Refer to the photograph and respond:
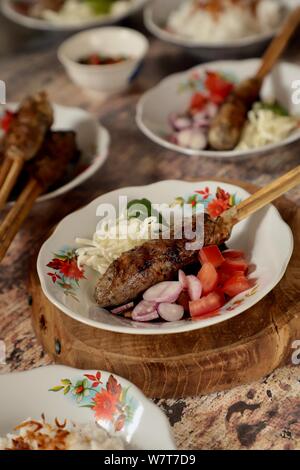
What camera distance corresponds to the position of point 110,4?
13.6 feet

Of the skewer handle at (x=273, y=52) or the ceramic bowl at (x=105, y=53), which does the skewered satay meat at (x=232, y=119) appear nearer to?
the skewer handle at (x=273, y=52)

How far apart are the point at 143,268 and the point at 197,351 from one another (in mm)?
304

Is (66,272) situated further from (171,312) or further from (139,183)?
(139,183)

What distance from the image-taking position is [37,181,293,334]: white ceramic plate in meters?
1.93

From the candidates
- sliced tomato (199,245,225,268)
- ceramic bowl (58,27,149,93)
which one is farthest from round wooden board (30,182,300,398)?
ceramic bowl (58,27,149,93)

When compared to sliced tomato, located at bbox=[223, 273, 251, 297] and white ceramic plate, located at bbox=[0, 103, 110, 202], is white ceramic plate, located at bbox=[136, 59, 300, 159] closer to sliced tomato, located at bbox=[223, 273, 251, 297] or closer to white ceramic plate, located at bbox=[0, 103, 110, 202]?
white ceramic plate, located at bbox=[0, 103, 110, 202]

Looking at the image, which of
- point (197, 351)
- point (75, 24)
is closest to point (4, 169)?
point (197, 351)

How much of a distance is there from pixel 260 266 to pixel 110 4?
2605 mm

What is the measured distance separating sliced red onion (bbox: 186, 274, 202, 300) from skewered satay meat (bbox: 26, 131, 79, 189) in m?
0.92

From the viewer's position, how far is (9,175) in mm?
2623

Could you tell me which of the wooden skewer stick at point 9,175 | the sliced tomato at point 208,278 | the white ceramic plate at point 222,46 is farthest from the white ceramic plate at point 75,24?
the sliced tomato at point 208,278

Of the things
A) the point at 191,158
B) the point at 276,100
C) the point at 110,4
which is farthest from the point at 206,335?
the point at 110,4

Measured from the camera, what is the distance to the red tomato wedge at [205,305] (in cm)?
199

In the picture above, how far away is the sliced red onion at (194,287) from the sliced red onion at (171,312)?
0.18ft
